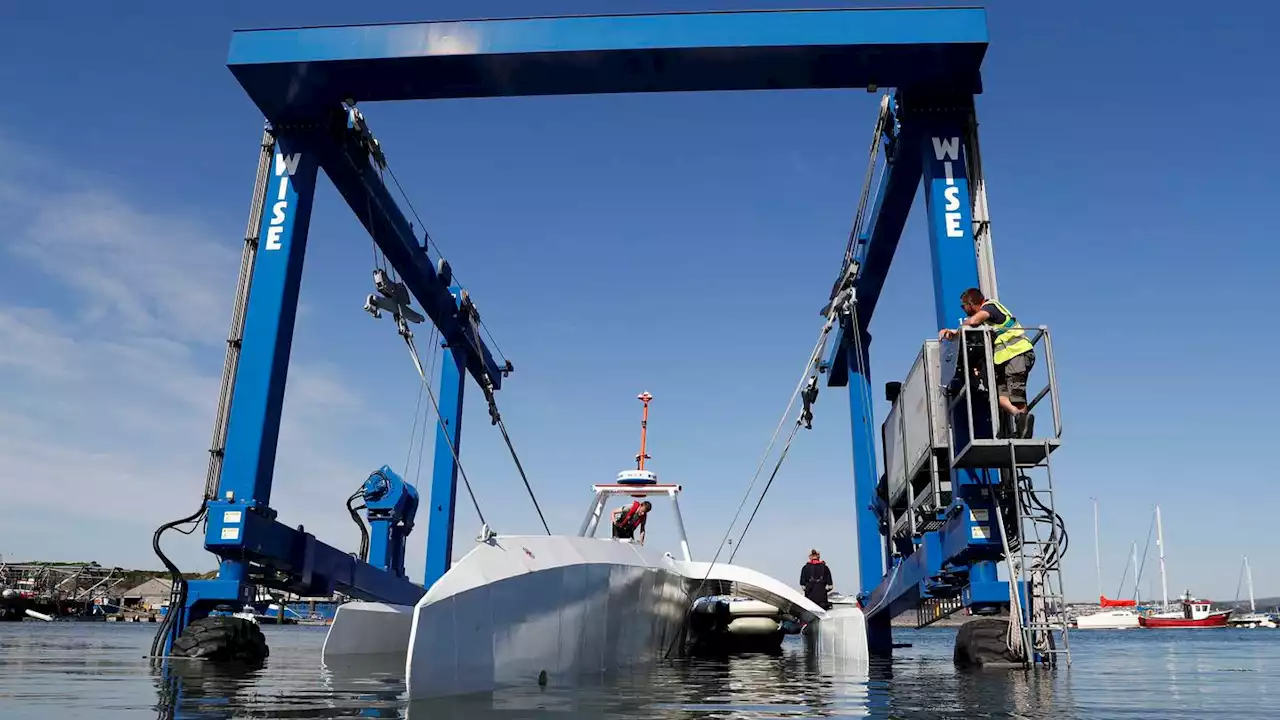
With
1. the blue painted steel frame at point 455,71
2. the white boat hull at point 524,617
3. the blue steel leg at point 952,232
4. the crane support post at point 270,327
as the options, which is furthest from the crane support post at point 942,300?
the crane support post at point 270,327

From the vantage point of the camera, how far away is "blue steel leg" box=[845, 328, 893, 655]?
17609 millimetres

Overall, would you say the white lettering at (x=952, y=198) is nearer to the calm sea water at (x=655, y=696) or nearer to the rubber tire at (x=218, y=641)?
the calm sea water at (x=655, y=696)

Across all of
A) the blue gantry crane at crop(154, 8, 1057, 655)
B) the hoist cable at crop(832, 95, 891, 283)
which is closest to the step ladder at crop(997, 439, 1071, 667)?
the blue gantry crane at crop(154, 8, 1057, 655)

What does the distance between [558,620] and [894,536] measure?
8.78 metres

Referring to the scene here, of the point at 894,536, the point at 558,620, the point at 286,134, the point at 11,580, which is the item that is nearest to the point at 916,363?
the point at 894,536

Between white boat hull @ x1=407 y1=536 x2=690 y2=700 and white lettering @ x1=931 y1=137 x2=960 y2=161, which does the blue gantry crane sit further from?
white boat hull @ x1=407 y1=536 x2=690 y2=700

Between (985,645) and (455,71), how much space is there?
29.4 ft

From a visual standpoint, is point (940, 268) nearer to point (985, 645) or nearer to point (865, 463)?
point (985, 645)

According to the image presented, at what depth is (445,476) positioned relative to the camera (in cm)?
1970

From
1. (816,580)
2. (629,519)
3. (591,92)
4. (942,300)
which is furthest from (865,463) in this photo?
(591,92)

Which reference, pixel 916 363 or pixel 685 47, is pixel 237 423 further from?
pixel 916 363

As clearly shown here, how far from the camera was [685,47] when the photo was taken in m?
10.6

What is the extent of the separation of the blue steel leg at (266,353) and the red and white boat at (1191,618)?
71320 millimetres

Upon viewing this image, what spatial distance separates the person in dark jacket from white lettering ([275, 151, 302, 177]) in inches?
434
